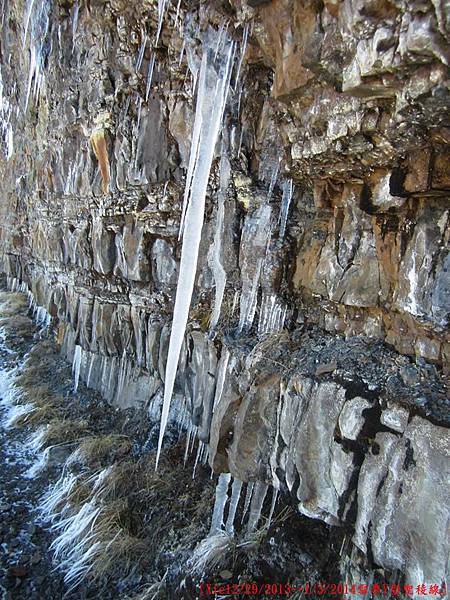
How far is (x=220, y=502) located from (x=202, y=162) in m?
3.19

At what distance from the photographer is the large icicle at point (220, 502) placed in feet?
11.9

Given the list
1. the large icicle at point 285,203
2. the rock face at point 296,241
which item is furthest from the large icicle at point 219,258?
the large icicle at point 285,203

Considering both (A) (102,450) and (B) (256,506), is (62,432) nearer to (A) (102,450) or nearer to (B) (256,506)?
(A) (102,450)

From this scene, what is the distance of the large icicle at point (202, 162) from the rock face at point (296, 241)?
0.42ft

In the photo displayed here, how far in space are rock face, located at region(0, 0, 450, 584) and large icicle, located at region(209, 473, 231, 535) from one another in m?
0.22

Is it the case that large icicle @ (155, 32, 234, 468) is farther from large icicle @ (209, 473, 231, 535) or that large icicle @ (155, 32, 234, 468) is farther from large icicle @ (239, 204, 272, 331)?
large icicle @ (209, 473, 231, 535)

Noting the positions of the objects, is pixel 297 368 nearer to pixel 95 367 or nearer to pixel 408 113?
pixel 408 113

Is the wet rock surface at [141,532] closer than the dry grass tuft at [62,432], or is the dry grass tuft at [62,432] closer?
the wet rock surface at [141,532]

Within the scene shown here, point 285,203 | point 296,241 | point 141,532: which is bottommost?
point 141,532

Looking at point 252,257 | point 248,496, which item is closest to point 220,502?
point 248,496

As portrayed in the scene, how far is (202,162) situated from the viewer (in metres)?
3.39

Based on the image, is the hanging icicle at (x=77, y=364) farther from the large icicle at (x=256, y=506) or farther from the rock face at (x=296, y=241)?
the large icicle at (x=256, y=506)

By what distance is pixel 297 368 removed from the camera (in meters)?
2.99

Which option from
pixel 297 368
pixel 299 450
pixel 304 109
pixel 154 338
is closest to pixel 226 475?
pixel 299 450
